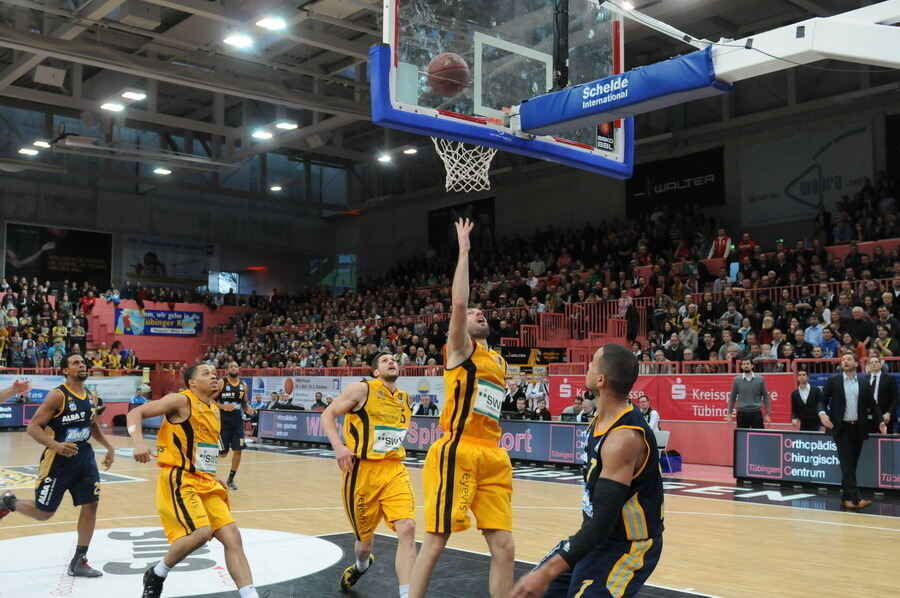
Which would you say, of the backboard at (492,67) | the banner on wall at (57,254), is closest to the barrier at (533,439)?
the backboard at (492,67)

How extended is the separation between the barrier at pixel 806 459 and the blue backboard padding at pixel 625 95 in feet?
24.3

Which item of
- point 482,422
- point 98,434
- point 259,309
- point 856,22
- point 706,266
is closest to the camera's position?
point 482,422

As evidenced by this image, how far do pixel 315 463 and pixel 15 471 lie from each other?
5476 mm

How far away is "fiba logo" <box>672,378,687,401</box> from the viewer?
17.3m

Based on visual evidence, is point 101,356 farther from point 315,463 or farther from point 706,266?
point 706,266

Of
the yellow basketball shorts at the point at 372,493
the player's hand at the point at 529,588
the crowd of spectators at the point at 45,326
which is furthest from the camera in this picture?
the crowd of spectators at the point at 45,326

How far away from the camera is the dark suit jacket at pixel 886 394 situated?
1184 cm

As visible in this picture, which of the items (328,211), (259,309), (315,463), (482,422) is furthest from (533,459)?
(328,211)

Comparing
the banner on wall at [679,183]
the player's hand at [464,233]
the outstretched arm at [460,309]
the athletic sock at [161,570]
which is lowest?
the athletic sock at [161,570]

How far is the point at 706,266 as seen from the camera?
23.2 meters

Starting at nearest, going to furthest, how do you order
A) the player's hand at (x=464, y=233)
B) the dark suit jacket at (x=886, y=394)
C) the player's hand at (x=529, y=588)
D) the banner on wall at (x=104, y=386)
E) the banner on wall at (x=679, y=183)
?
the player's hand at (x=529, y=588) < the player's hand at (x=464, y=233) < the dark suit jacket at (x=886, y=394) < the banner on wall at (x=104, y=386) < the banner on wall at (x=679, y=183)

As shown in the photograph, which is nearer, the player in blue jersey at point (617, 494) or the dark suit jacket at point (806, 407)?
the player in blue jersey at point (617, 494)

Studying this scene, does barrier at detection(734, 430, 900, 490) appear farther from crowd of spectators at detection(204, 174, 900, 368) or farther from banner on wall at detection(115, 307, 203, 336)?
banner on wall at detection(115, 307, 203, 336)

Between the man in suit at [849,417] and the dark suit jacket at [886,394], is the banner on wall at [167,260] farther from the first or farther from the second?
the dark suit jacket at [886,394]
